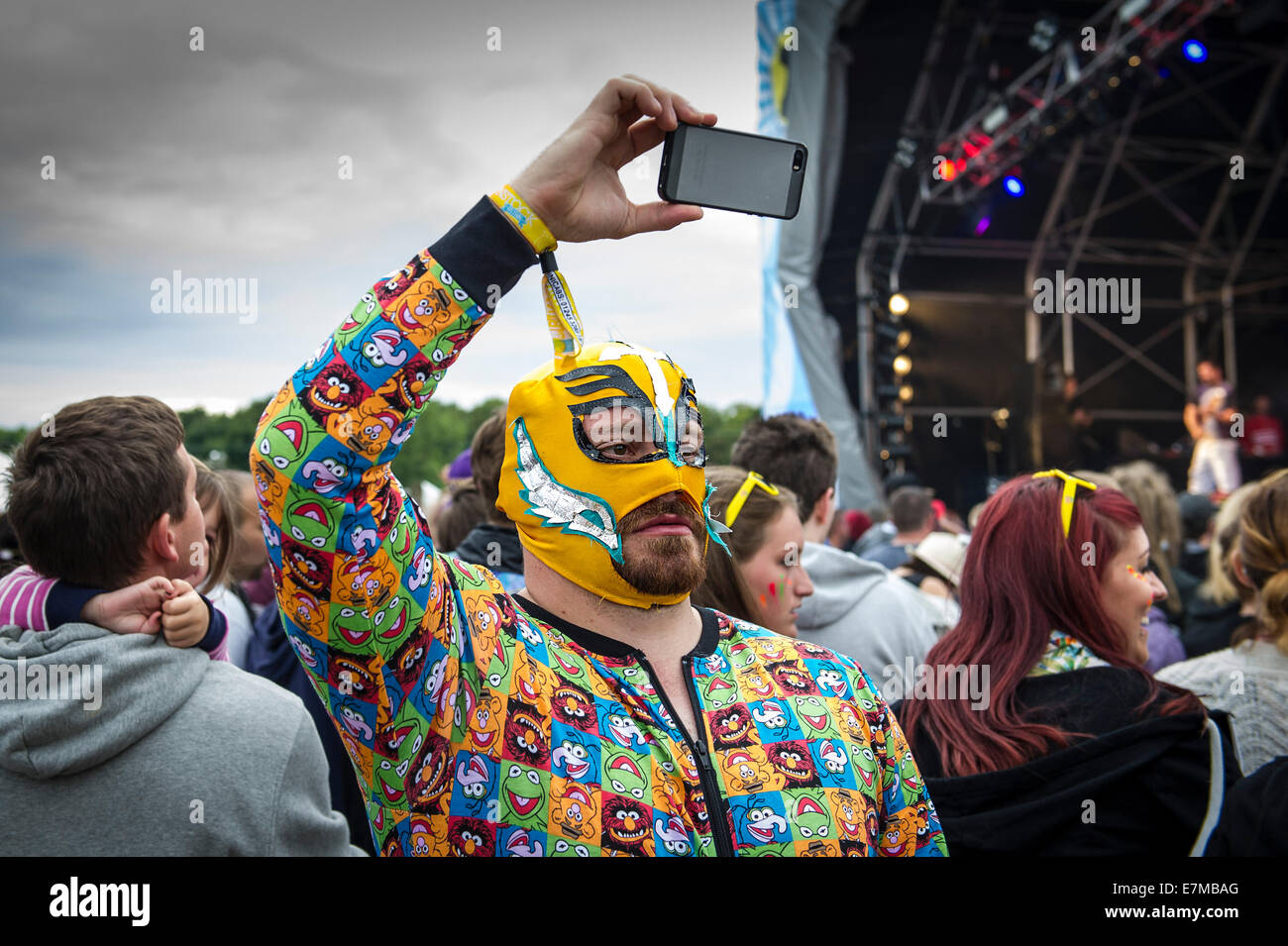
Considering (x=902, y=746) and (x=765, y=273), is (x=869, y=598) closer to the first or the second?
(x=902, y=746)

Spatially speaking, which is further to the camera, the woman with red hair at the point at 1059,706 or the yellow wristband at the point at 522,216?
the woman with red hair at the point at 1059,706

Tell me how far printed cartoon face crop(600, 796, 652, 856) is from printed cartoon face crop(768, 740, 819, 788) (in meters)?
0.25

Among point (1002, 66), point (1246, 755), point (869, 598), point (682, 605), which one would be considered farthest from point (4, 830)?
point (1002, 66)

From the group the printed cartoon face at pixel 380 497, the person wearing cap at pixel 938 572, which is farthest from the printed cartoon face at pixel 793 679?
the person wearing cap at pixel 938 572

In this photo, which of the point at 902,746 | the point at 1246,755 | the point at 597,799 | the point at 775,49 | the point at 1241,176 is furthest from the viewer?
the point at 1241,176

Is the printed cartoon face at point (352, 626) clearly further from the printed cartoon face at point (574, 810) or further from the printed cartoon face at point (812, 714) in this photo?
the printed cartoon face at point (812, 714)

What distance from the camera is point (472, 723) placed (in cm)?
145

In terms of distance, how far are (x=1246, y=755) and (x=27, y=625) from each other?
8.63 feet

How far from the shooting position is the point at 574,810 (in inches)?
55.8

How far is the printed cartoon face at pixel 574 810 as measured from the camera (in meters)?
1.40

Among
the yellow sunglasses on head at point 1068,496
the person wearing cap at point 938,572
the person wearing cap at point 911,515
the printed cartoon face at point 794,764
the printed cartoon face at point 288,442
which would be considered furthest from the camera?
the person wearing cap at point 911,515

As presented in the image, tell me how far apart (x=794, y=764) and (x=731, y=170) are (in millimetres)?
1003

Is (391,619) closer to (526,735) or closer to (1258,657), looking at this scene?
(526,735)

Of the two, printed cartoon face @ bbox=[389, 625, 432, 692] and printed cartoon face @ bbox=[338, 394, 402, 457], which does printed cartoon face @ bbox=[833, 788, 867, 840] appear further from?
printed cartoon face @ bbox=[338, 394, 402, 457]
